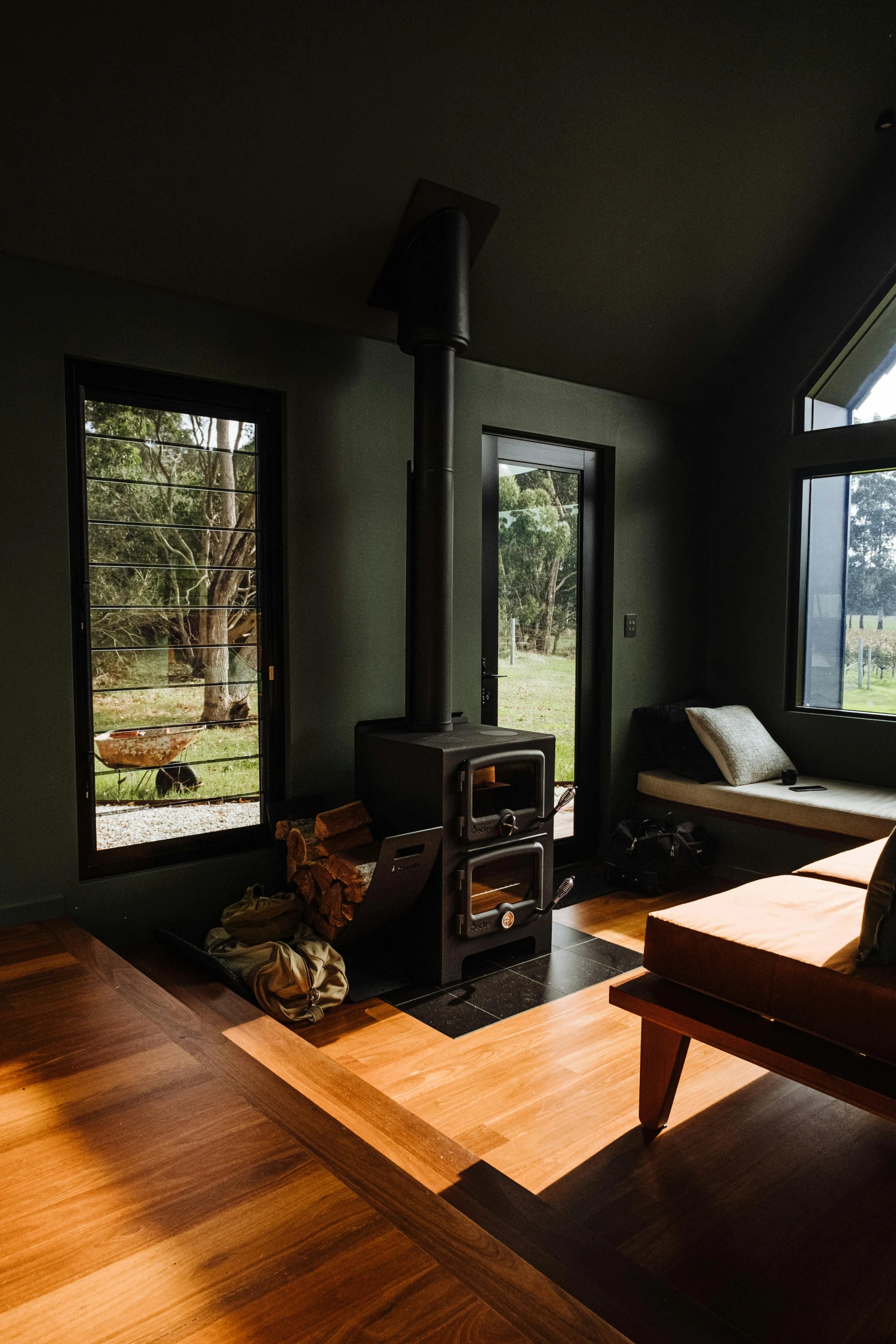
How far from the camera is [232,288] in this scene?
3.25m

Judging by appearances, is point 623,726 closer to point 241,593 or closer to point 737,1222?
point 241,593

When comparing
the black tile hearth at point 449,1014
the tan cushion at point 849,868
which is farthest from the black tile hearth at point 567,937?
the tan cushion at point 849,868

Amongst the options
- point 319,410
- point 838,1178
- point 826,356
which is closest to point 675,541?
point 826,356

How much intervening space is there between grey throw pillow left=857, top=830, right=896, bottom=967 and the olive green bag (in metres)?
1.64

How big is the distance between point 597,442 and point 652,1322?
12.5 ft

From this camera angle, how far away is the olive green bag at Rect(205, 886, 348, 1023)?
2836 mm

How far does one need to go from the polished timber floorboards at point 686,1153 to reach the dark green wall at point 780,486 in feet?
6.34

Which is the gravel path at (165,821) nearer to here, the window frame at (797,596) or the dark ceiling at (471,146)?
the dark ceiling at (471,146)

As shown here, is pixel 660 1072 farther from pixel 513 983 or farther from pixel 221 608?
pixel 221 608

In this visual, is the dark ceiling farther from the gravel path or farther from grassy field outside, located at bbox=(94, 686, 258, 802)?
the gravel path

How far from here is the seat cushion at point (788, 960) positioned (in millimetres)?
1877

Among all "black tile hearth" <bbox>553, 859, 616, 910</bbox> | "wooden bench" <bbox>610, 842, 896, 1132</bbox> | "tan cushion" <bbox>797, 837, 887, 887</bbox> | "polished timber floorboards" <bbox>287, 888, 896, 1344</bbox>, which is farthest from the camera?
"black tile hearth" <bbox>553, 859, 616, 910</bbox>

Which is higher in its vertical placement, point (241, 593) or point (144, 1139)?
point (241, 593)

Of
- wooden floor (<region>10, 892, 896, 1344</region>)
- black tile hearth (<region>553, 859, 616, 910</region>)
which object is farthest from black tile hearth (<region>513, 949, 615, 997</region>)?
black tile hearth (<region>553, 859, 616, 910</region>)
